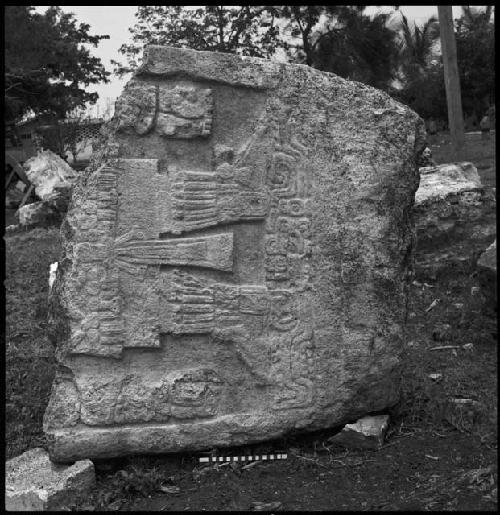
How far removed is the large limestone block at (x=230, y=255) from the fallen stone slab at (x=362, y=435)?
10 cm

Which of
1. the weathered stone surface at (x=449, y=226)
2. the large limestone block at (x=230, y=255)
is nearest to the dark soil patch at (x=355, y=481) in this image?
the large limestone block at (x=230, y=255)

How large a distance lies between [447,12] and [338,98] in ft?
19.6

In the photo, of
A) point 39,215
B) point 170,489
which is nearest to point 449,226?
point 170,489

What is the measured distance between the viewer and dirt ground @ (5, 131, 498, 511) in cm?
325

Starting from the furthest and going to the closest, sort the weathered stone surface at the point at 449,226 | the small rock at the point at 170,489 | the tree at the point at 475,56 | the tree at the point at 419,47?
the tree at the point at 475,56, the tree at the point at 419,47, the weathered stone surface at the point at 449,226, the small rock at the point at 170,489

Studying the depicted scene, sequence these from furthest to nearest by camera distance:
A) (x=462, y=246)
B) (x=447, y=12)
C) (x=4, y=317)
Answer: (x=447, y=12) → (x=462, y=246) → (x=4, y=317)

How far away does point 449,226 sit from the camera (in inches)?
248

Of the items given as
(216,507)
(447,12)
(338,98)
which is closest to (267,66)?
(338,98)

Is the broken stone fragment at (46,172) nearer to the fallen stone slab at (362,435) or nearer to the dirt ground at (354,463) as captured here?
the dirt ground at (354,463)

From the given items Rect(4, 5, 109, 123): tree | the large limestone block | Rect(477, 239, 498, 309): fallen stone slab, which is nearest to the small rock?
the large limestone block

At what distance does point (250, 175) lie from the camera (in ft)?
12.1

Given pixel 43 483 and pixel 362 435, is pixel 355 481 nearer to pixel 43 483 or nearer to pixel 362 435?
pixel 362 435

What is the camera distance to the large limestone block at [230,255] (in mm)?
3598

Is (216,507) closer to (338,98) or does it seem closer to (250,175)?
(250,175)
